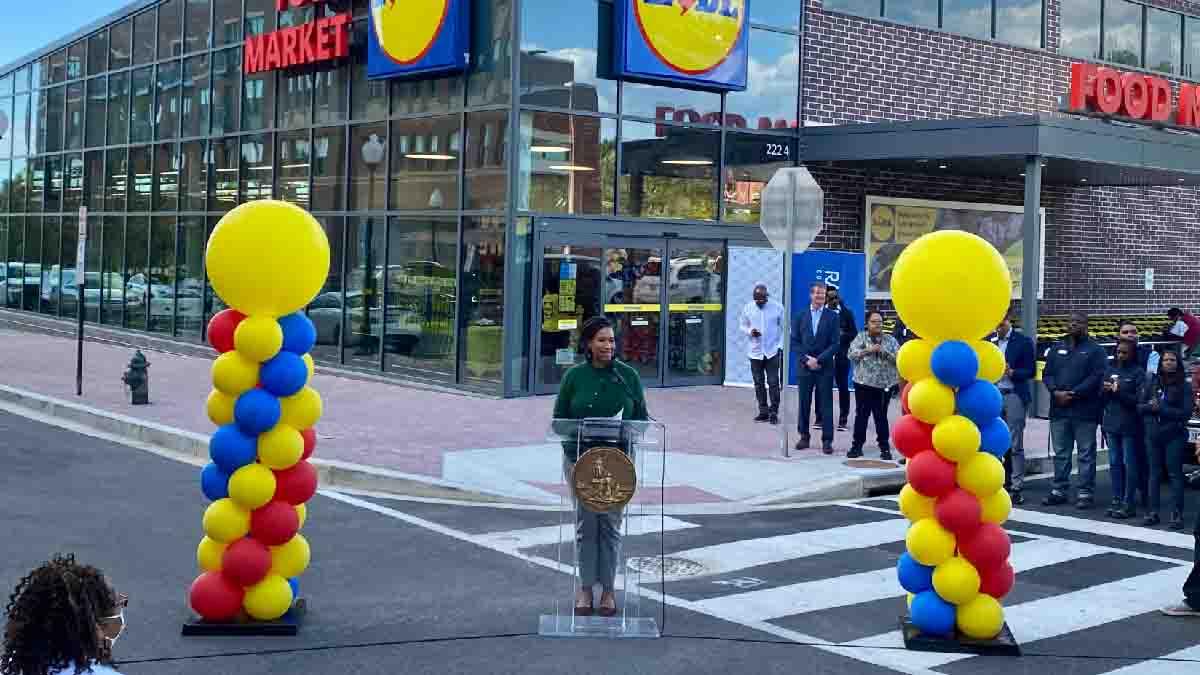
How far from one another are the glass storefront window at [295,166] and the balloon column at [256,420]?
55.5ft

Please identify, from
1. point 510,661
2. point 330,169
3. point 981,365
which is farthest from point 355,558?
point 330,169

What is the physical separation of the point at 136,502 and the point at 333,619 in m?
4.40

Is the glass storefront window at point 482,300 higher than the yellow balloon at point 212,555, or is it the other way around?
the glass storefront window at point 482,300

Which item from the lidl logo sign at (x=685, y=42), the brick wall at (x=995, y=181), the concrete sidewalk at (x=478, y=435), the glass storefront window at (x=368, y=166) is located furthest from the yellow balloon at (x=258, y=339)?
the brick wall at (x=995, y=181)

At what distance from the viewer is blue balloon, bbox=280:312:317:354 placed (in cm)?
816

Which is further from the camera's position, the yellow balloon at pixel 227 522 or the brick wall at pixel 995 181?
the brick wall at pixel 995 181

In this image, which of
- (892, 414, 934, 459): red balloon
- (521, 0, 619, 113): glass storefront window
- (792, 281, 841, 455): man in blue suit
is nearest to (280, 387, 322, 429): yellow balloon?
(892, 414, 934, 459): red balloon

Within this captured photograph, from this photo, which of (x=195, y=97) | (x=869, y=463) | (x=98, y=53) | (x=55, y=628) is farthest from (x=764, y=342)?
(x=98, y=53)

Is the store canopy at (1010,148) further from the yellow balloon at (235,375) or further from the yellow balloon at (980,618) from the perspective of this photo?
the yellow balloon at (235,375)

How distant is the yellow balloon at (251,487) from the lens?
7.86 metres

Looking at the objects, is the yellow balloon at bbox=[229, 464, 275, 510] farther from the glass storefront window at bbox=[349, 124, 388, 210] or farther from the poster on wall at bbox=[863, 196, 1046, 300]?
the poster on wall at bbox=[863, 196, 1046, 300]

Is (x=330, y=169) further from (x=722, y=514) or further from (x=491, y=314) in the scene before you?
(x=722, y=514)

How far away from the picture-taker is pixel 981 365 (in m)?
8.30

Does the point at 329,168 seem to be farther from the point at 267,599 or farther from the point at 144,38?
the point at 267,599
